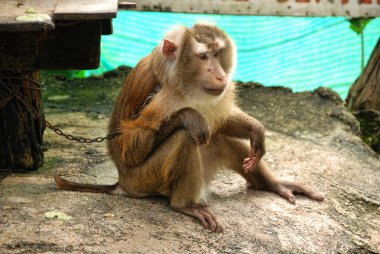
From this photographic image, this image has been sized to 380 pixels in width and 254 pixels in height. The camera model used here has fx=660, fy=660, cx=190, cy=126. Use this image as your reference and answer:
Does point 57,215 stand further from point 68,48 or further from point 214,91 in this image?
point 214,91

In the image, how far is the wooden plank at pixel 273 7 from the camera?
862cm

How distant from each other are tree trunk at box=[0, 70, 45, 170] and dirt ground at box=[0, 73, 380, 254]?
0.78 ft

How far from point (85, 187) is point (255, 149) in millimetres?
1556

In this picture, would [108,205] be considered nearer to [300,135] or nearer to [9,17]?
[9,17]

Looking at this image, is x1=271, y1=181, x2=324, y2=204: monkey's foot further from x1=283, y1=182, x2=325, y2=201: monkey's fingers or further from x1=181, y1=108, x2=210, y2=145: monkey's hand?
x1=181, y1=108, x2=210, y2=145: monkey's hand

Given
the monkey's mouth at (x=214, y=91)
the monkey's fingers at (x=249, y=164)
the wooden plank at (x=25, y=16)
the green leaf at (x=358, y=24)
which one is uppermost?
the wooden plank at (x=25, y=16)

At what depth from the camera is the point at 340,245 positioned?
221 inches

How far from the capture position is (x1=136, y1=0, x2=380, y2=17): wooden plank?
8617 millimetres

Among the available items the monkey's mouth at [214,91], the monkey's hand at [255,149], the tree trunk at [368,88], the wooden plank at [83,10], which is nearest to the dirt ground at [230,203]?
the tree trunk at [368,88]

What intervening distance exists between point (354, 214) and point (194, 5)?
12.2 ft

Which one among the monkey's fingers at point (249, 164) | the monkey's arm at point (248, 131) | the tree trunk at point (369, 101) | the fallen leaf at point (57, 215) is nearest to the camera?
the fallen leaf at point (57, 215)

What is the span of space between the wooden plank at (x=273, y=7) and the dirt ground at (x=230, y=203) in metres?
1.09

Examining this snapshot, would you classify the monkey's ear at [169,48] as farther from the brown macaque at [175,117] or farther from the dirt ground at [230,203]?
the dirt ground at [230,203]

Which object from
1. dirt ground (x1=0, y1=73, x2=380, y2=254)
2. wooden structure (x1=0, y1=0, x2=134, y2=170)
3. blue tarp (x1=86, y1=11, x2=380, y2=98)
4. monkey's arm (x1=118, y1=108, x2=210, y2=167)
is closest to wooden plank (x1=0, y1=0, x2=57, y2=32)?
wooden structure (x1=0, y1=0, x2=134, y2=170)
